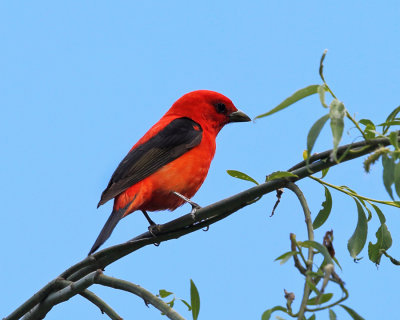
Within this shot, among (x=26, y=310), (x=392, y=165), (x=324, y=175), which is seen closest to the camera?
(x=392, y=165)

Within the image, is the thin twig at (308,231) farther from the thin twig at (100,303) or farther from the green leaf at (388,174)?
the thin twig at (100,303)

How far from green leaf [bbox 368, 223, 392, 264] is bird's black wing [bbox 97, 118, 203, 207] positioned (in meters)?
2.18

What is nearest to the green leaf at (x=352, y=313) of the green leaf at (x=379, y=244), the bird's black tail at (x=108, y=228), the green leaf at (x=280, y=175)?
the green leaf at (x=280, y=175)

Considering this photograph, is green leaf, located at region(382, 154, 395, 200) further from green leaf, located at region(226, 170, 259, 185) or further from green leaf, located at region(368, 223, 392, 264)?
green leaf, located at region(368, 223, 392, 264)

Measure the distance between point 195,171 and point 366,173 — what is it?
331 cm

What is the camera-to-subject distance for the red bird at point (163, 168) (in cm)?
428

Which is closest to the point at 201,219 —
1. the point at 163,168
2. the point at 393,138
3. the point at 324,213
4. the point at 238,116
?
the point at 324,213

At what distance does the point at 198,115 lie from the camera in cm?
566

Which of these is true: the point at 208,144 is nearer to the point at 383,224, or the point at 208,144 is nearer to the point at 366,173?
the point at 383,224

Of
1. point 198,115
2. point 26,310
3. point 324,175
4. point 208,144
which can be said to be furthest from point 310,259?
point 198,115

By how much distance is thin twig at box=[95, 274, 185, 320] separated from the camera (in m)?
2.02

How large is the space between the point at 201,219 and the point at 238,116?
388 cm

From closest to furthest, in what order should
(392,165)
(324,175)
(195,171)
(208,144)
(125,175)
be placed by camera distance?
(392,165) → (324,175) → (125,175) → (195,171) → (208,144)

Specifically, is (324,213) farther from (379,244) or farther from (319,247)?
(319,247)
